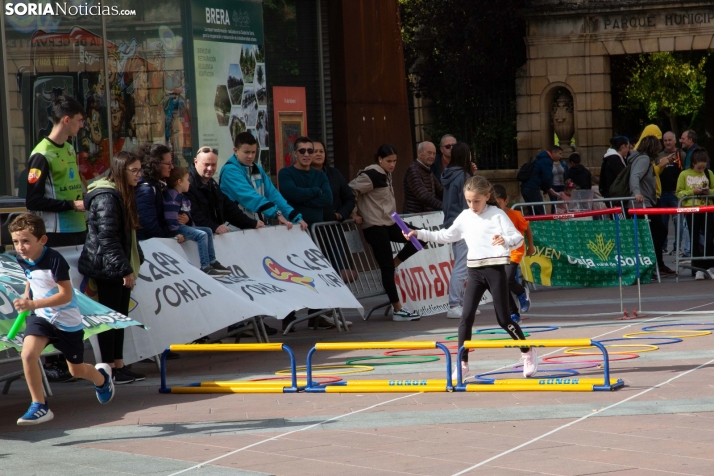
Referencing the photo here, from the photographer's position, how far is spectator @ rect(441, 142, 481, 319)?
12.4 meters

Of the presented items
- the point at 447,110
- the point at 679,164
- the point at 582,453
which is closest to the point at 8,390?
the point at 582,453

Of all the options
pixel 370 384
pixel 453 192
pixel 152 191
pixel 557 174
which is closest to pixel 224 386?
pixel 370 384

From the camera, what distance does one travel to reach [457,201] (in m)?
12.6

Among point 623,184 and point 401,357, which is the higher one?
point 623,184

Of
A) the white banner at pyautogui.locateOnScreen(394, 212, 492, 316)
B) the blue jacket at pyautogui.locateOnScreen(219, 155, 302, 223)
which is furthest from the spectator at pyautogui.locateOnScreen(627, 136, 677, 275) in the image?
the blue jacket at pyautogui.locateOnScreen(219, 155, 302, 223)

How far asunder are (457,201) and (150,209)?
3630 mm

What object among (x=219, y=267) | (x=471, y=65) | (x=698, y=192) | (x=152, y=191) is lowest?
(x=219, y=267)

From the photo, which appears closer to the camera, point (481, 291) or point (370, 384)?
point (370, 384)

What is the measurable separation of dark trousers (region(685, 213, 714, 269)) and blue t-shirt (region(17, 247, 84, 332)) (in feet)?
34.6

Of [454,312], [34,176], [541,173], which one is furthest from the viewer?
[541,173]

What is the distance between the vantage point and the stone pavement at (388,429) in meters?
6.30

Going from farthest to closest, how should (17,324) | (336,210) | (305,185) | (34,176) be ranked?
(336,210), (305,185), (34,176), (17,324)

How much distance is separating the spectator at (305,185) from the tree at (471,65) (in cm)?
1705

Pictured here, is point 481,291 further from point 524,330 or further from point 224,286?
point 524,330
